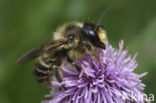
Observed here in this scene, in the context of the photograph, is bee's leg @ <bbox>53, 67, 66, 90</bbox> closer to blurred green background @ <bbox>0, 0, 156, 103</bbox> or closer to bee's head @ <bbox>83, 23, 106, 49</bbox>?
bee's head @ <bbox>83, 23, 106, 49</bbox>

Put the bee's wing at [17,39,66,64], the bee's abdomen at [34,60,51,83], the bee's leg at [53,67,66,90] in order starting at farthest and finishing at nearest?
the bee's abdomen at [34,60,51,83] → the bee's leg at [53,67,66,90] → the bee's wing at [17,39,66,64]

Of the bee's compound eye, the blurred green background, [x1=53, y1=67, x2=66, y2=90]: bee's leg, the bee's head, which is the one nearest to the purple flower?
[x1=53, y1=67, x2=66, y2=90]: bee's leg

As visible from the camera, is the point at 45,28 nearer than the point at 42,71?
No

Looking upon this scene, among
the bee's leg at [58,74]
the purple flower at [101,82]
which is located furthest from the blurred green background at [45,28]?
the bee's leg at [58,74]

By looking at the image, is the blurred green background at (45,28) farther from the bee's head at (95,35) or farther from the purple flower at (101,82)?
the bee's head at (95,35)

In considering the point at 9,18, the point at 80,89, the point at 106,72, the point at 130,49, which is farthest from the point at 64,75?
the point at 9,18

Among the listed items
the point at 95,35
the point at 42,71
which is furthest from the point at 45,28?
the point at 95,35

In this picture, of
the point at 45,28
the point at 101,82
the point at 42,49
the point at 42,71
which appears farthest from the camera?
the point at 45,28

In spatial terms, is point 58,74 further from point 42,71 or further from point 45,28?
point 45,28
